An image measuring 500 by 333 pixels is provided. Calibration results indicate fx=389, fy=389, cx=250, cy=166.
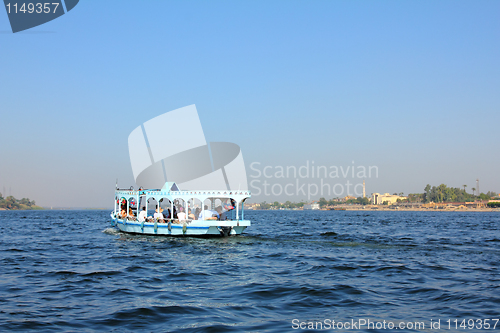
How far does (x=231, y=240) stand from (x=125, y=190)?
55.8ft

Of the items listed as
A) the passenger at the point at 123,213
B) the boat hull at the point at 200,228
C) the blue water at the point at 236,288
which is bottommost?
the blue water at the point at 236,288

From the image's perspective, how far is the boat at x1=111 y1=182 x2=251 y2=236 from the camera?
3431 cm

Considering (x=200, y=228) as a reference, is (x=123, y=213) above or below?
above

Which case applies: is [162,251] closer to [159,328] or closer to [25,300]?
[25,300]

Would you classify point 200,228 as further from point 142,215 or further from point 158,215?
point 142,215

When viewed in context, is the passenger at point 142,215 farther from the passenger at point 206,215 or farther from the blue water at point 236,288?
the blue water at point 236,288

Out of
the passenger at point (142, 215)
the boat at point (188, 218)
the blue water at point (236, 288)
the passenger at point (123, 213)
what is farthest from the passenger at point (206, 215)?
the passenger at point (123, 213)

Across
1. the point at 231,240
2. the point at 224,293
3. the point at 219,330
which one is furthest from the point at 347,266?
the point at 231,240

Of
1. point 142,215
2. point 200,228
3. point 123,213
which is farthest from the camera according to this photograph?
point 123,213

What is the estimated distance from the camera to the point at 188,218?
35.6 metres

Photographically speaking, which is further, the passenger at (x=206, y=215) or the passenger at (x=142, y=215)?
the passenger at (x=142, y=215)

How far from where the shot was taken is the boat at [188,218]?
113ft

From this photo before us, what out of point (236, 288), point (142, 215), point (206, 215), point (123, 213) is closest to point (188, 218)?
point (206, 215)

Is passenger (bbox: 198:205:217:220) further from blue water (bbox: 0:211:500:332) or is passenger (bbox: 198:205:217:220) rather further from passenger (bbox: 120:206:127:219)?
passenger (bbox: 120:206:127:219)
